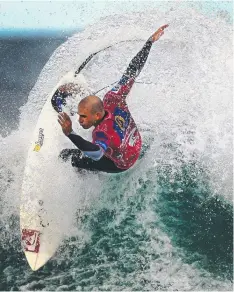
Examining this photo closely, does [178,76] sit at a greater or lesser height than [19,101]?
lesser

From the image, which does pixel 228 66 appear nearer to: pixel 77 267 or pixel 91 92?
pixel 91 92

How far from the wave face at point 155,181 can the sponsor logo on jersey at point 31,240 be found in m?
0.20

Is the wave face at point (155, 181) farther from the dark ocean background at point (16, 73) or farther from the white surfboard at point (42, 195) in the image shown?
the dark ocean background at point (16, 73)

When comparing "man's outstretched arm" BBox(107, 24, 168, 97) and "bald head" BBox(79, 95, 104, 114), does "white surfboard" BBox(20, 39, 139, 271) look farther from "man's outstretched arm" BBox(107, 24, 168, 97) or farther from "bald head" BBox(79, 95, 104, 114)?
"bald head" BBox(79, 95, 104, 114)

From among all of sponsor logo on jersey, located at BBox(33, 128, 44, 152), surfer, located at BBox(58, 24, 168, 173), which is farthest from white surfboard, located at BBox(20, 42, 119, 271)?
surfer, located at BBox(58, 24, 168, 173)

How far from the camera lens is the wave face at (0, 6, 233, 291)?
17.1 ft

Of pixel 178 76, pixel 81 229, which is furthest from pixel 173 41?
pixel 81 229

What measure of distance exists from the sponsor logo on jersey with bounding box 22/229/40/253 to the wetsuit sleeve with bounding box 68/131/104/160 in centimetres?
169

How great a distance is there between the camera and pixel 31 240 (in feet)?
17.9

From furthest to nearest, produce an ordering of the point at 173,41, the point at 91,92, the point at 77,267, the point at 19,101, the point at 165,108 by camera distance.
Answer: the point at 19,101
the point at 173,41
the point at 165,108
the point at 91,92
the point at 77,267

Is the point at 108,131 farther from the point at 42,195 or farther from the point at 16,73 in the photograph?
the point at 16,73

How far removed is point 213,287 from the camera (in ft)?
16.3

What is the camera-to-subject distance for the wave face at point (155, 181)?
5227 millimetres

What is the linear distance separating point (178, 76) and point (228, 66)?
0.99 meters
